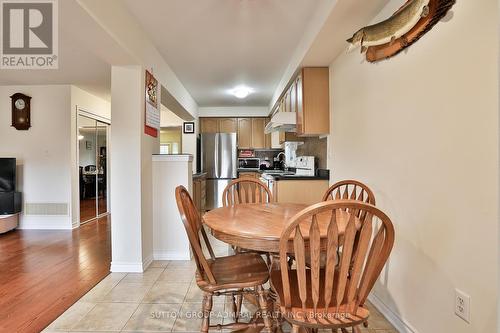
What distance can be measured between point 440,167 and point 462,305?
0.67 metres

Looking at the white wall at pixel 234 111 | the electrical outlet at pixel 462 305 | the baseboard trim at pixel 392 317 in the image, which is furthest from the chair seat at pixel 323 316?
the white wall at pixel 234 111

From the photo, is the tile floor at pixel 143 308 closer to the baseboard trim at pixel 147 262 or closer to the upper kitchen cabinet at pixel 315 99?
the baseboard trim at pixel 147 262

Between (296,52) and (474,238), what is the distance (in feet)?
8.48

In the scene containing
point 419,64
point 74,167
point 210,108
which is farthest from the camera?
point 210,108

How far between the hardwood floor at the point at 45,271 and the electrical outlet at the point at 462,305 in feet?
7.90

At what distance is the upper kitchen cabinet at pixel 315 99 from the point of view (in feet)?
10.3

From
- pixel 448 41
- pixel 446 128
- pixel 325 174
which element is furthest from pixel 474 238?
pixel 325 174

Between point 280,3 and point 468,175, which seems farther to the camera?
point 280,3

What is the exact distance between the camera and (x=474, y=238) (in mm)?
1225

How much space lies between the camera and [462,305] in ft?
4.23

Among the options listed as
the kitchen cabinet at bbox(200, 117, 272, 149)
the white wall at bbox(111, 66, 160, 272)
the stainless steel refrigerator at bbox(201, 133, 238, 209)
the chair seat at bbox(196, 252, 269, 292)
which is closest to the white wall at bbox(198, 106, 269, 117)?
the kitchen cabinet at bbox(200, 117, 272, 149)

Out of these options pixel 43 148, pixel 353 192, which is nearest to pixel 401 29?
pixel 353 192

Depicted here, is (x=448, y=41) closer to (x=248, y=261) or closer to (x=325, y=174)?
(x=248, y=261)

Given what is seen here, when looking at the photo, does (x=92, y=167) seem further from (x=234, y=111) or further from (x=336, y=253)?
(x=336, y=253)
